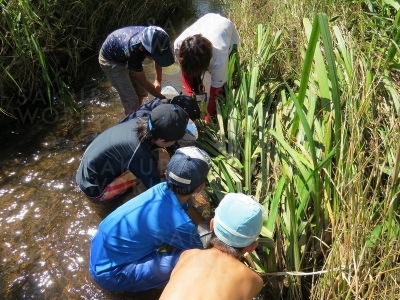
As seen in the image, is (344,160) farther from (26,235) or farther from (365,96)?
(26,235)

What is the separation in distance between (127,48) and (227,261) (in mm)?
1953

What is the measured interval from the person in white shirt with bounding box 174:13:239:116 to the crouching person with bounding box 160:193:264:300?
1.42 metres

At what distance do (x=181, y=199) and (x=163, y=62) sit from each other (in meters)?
1.26

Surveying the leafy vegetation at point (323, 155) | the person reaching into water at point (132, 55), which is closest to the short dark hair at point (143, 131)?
the leafy vegetation at point (323, 155)

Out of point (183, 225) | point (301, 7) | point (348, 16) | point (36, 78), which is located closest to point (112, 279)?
point (183, 225)

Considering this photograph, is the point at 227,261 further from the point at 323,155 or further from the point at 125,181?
the point at 125,181

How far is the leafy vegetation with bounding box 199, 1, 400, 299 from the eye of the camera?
1.81m

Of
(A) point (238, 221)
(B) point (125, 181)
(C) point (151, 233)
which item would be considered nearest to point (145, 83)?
(B) point (125, 181)

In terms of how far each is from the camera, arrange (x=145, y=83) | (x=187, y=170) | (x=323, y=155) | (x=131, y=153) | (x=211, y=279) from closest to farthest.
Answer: (x=211, y=279)
(x=187, y=170)
(x=323, y=155)
(x=131, y=153)
(x=145, y=83)

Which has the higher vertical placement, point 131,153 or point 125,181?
point 131,153

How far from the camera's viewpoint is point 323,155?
2305 mm

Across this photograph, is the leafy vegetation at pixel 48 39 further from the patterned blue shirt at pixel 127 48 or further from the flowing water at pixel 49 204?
the patterned blue shirt at pixel 127 48

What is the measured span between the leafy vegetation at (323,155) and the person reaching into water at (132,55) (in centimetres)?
61

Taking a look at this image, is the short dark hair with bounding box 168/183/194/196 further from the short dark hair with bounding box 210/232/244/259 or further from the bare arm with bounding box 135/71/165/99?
the bare arm with bounding box 135/71/165/99
